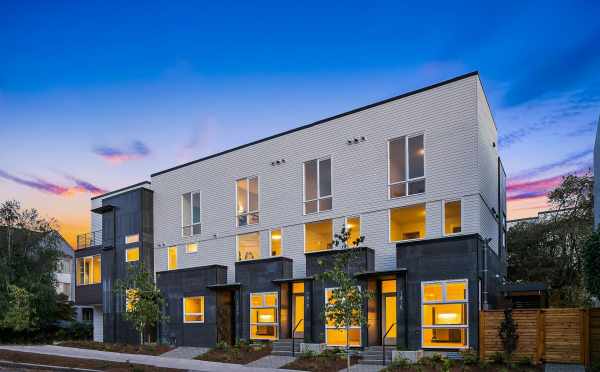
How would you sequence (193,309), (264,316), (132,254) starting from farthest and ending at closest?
(132,254), (193,309), (264,316)

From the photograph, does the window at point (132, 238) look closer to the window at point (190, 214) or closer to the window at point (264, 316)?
the window at point (190, 214)

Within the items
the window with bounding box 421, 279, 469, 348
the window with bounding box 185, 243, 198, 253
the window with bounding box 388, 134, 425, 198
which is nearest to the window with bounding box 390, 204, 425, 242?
the window with bounding box 388, 134, 425, 198

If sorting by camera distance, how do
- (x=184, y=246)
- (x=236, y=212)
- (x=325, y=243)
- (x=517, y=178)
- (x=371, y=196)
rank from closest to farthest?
(x=371, y=196) < (x=325, y=243) < (x=236, y=212) < (x=184, y=246) < (x=517, y=178)

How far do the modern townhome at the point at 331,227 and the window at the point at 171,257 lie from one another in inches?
2.2

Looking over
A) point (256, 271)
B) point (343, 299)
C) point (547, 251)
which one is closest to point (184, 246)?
point (256, 271)

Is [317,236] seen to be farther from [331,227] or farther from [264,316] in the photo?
[264,316]

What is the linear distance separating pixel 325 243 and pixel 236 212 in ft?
17.8

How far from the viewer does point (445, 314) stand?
17500mm

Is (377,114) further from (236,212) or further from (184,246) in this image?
(184,246)

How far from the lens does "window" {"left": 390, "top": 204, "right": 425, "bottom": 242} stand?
20172 mm

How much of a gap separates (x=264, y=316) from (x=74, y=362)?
7.90 meters

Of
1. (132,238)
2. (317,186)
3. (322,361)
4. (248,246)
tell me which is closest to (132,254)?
(132,238)

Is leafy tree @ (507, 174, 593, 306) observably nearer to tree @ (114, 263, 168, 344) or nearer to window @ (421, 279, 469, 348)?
window @ (421, 279, 469, 348)

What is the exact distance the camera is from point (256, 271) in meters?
23.5
